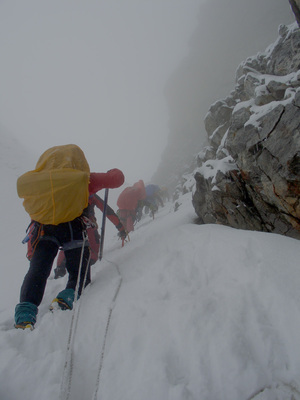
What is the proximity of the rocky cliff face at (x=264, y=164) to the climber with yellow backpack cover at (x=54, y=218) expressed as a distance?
294 cm

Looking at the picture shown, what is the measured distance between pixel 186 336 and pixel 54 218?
2175mm

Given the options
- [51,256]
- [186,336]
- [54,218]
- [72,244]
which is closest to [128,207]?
[72,244]

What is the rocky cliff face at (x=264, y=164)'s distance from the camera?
10.8 feet

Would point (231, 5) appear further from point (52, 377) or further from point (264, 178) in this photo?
point (52, 377)

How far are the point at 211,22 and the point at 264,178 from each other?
69.8m

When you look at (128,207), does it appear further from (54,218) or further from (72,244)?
(54,218)

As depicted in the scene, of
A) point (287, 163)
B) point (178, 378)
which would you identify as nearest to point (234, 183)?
point (287, 163)

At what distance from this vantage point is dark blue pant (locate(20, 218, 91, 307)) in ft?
8.63

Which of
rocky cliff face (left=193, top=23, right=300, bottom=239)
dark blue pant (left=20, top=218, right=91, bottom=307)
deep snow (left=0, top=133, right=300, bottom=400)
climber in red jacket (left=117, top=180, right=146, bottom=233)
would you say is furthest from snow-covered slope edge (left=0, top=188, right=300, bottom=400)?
climber in red jacket (left=117, top=180, right=146, bottom=233)

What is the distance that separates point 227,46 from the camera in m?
46.6

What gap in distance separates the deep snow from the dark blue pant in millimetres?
487

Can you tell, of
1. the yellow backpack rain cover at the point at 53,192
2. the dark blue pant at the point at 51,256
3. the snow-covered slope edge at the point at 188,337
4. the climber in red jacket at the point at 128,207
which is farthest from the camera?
the climber in red jacket at the point at 128,207

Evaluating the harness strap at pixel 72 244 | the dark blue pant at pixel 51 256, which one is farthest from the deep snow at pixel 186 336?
the harness strap at pixel 72 244

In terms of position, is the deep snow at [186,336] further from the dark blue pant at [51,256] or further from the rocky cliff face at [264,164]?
the rocky cliff face at [264,164]
